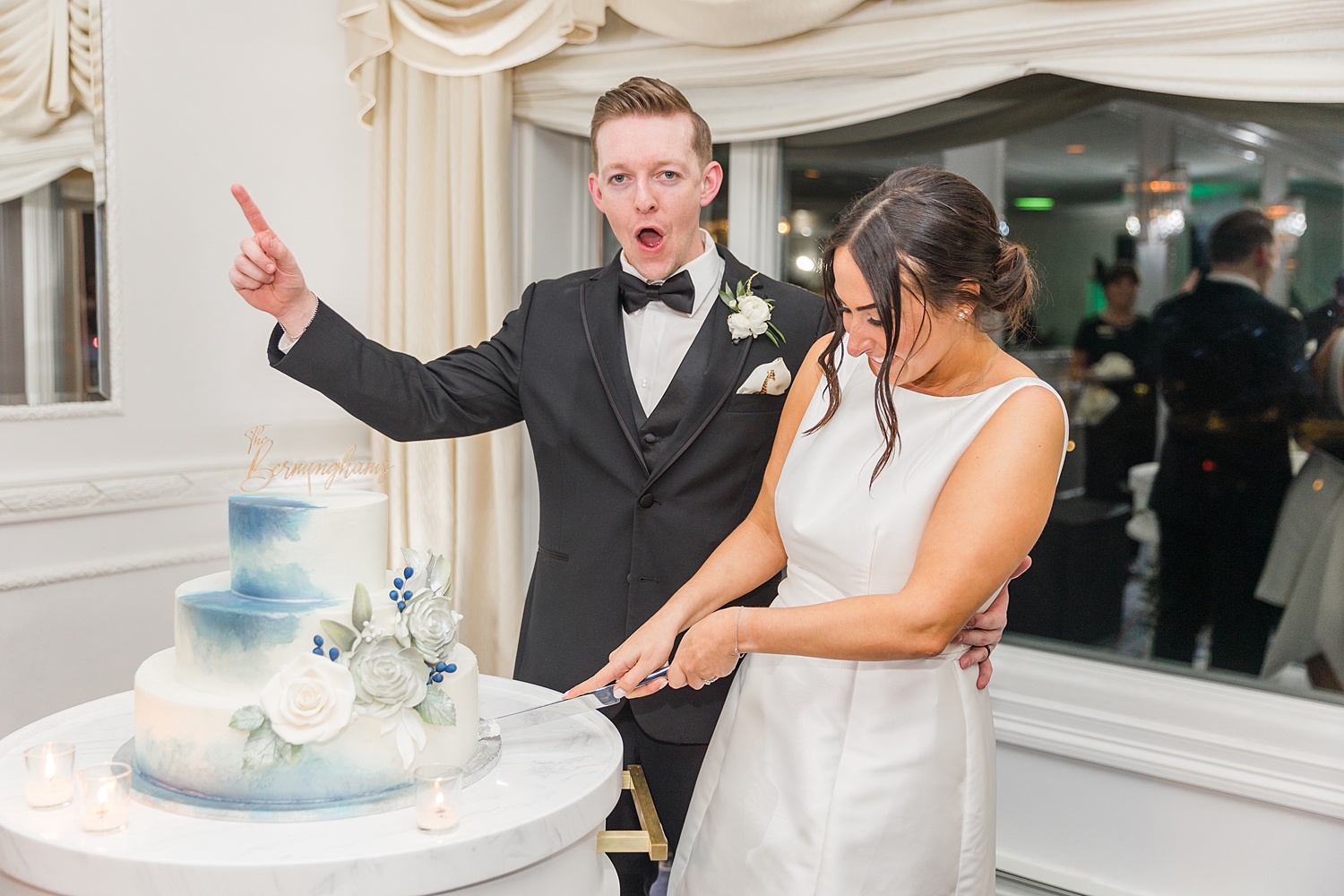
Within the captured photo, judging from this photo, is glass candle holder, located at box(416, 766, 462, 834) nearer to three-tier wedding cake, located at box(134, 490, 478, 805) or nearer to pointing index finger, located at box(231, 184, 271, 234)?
three-tier wedding cake, located at box(134, 490, 478, 805)

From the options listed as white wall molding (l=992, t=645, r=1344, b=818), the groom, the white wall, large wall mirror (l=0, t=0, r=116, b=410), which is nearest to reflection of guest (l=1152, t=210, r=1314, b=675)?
white wall molding (l=992, t=645, r=1344, b=818)

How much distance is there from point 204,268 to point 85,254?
1.09 ft

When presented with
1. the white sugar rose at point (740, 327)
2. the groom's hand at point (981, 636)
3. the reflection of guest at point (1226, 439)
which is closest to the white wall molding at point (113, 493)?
the white sugar rose at point (740, 327)

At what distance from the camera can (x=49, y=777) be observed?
1324 mm

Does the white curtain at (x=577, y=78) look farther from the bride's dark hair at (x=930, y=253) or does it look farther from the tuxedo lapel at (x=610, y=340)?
the bride's dark hair at (x=930, y=253)

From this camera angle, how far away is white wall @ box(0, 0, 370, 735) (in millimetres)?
2631

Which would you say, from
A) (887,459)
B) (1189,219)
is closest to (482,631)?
(887,459)

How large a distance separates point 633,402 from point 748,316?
280 millimetres

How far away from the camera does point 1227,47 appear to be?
2.21 m

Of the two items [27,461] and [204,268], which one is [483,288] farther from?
[27,461]

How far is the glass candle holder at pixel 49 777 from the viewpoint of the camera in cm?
132

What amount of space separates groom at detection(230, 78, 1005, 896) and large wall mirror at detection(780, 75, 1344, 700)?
2.99 feet

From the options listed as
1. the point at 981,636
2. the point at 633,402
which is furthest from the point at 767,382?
the point at 981,636

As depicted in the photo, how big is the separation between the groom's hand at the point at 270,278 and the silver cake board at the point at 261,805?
0.76m
